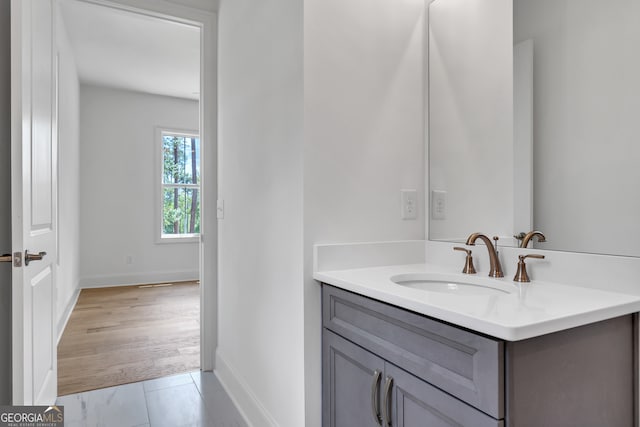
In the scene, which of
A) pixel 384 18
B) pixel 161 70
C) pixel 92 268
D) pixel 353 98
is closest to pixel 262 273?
pixel 353 98

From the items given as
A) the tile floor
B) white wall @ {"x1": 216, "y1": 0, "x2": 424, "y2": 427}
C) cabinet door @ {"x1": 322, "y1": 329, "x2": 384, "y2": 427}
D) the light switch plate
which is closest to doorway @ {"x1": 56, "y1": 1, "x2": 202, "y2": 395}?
the tile floor

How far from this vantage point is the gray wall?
1700 millimetres

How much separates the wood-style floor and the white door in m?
0.45

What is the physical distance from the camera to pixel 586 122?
1.09m

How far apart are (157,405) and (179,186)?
13.7 ft

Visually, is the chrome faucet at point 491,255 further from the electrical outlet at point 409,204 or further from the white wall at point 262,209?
the white wall at point 262,209

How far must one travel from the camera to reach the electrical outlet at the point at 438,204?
1556mm

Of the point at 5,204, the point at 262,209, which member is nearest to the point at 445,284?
the point at 262,209

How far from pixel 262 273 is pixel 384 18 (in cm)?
119

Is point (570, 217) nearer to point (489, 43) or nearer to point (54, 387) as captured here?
point (489, 43)

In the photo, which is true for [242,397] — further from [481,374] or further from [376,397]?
[481,374]

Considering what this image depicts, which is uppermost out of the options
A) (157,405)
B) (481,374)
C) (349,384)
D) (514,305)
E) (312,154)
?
(312,154)

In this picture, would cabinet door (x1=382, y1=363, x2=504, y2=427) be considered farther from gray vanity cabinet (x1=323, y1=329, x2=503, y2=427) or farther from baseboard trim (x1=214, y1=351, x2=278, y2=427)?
baseboard trim (x1=214, y1=351, x2=278, y2=427)

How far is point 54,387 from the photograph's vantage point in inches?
80.7
